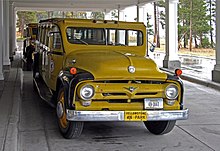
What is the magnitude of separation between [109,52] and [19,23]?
48.3 metres

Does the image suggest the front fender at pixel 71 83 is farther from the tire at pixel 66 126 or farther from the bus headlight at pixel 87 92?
the tire at pixel 66 126

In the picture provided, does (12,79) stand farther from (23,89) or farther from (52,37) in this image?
(52,37)

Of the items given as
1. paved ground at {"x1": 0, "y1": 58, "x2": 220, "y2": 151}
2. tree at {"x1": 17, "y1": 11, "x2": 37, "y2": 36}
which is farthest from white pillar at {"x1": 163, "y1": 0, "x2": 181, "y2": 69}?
tree at {"x1": 17, "y1": 11, "x2": 37, "y2": 36}

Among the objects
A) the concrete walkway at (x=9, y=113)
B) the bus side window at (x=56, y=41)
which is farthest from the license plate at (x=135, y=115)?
the bus side window at (x=56, y=41)

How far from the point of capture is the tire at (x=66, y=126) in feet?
20.4

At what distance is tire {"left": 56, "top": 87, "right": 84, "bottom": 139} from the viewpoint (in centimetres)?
622

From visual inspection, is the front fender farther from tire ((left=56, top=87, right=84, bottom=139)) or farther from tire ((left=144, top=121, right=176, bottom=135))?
tire ((left=144, top=121, right=176, bottom=135))

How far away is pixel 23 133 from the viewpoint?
268 inches

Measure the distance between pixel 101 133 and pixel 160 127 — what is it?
3.35 feet

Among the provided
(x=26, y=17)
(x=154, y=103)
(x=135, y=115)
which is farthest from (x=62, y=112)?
(x=26, y=17)

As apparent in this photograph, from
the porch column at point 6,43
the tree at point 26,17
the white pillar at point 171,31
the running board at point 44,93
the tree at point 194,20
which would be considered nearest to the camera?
the running board at point 44,93

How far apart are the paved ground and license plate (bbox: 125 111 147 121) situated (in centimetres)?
43

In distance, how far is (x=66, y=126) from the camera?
20.9ft

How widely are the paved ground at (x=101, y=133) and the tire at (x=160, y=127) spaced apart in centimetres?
10
